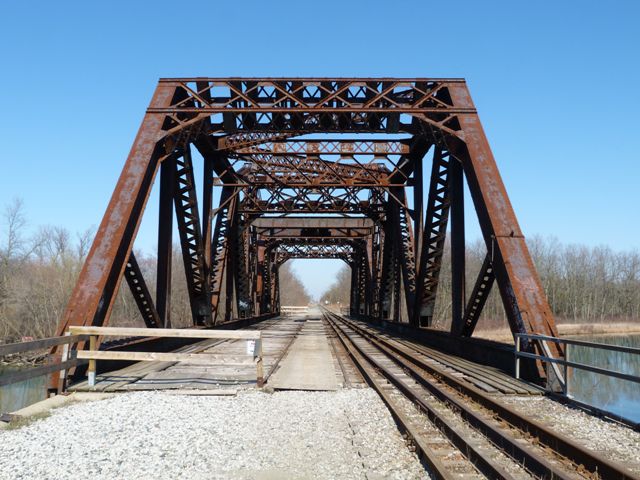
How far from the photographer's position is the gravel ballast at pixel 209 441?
16.2 ft

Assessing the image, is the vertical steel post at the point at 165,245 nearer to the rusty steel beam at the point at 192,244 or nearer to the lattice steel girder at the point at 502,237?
the rusty steel beam at the point at 192,244

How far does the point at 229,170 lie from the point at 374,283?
17.1 meters

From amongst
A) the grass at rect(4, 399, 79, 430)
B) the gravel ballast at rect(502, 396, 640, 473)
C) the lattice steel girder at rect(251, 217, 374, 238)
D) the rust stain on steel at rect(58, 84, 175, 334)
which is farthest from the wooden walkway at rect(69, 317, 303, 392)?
the lattice steel girder at rect(251, 217, 374, 238)

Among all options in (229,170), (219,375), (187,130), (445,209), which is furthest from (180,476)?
(229,170)

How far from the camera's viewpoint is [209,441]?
5895 millimetres

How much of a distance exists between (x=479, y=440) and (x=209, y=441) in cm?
299

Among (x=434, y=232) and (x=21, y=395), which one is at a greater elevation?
(x=434, y=232)

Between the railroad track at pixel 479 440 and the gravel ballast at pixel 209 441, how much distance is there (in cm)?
28

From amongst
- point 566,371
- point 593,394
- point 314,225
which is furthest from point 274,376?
point 314,225

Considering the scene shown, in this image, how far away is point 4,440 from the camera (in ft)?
18.9

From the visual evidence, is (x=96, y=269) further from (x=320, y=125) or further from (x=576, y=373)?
(x=576, y=373)

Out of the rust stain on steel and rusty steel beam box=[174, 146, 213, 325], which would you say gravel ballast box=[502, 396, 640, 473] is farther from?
rusty steel beam box=[174, 146, 213, 325]

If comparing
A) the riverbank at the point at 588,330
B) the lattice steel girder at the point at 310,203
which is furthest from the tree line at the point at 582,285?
the lattice steel girder at the point at 310,203

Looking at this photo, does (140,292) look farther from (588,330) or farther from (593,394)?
(588,330)
